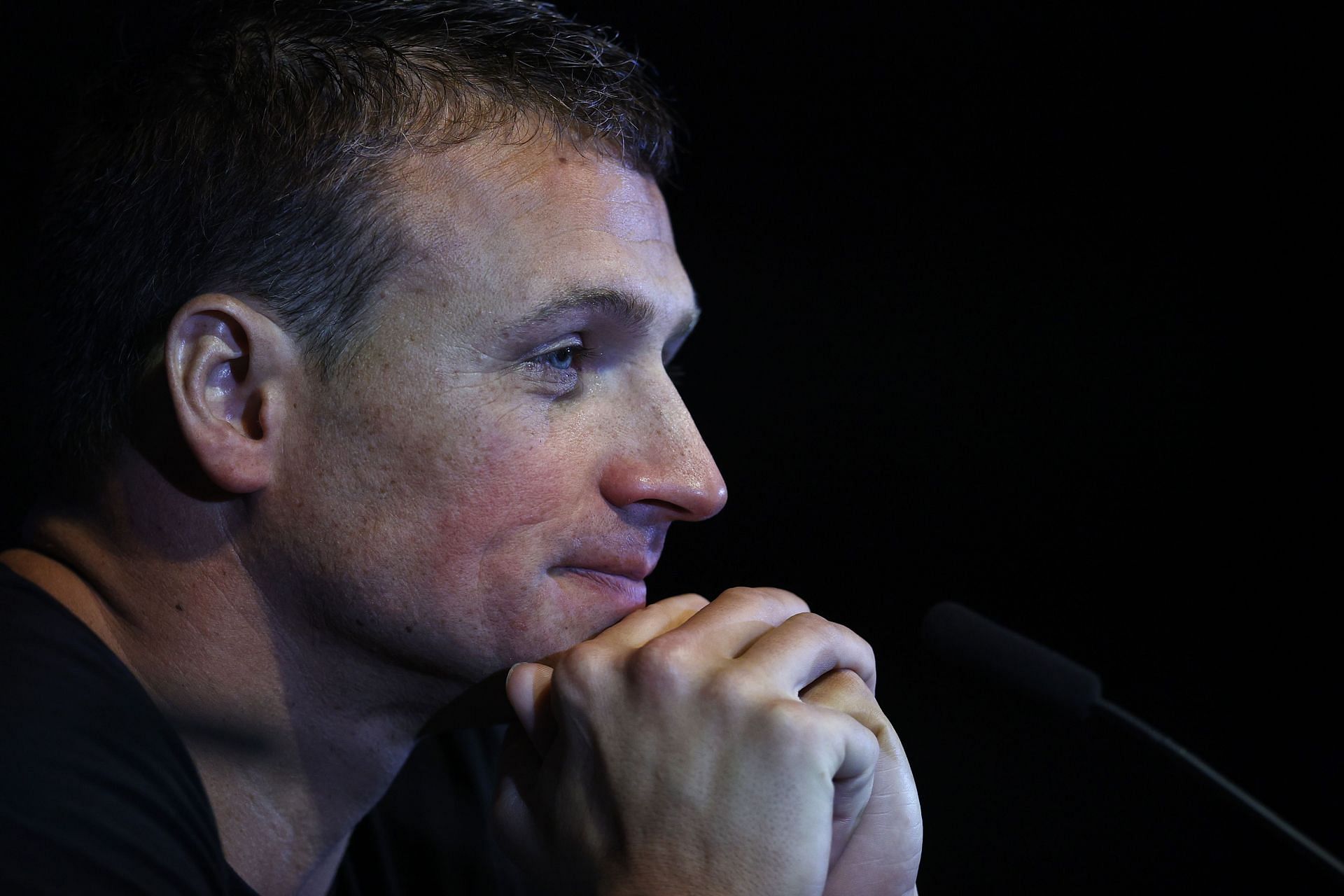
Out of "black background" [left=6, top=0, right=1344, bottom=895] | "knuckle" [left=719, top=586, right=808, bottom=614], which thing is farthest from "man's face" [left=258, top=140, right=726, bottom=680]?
"black background" [left=6, top=0, right=1344, bottom=895]

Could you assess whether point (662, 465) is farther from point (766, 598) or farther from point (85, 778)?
point (85, 778)

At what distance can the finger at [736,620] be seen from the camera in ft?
3.42

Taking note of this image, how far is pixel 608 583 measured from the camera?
1212 mm

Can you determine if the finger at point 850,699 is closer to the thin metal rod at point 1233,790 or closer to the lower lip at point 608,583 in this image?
the lower lip at point 608,583

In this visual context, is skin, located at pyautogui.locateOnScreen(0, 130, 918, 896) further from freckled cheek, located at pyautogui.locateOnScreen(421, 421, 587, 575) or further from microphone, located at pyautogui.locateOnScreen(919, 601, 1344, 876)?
microphone, located at pyautogui.locateOnScreen(919, 601, 1344, 876)

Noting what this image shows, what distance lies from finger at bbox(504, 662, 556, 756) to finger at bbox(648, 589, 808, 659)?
0.51 feet

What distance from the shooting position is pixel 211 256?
120cm

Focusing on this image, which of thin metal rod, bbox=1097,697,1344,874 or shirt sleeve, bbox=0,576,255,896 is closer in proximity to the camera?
shirt sleeve, bbox=0,576,255,896

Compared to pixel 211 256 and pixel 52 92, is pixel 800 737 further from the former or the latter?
pixel 52 92

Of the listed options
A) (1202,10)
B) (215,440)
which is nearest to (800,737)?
(215,440)

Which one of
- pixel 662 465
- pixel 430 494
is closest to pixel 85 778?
pixel 430 494

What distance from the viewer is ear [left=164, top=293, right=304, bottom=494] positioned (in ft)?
3.71

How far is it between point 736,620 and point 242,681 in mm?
619

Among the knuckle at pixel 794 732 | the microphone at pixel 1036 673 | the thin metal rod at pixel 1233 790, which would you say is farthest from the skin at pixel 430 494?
the thin metal rod at pixel 1233 790
